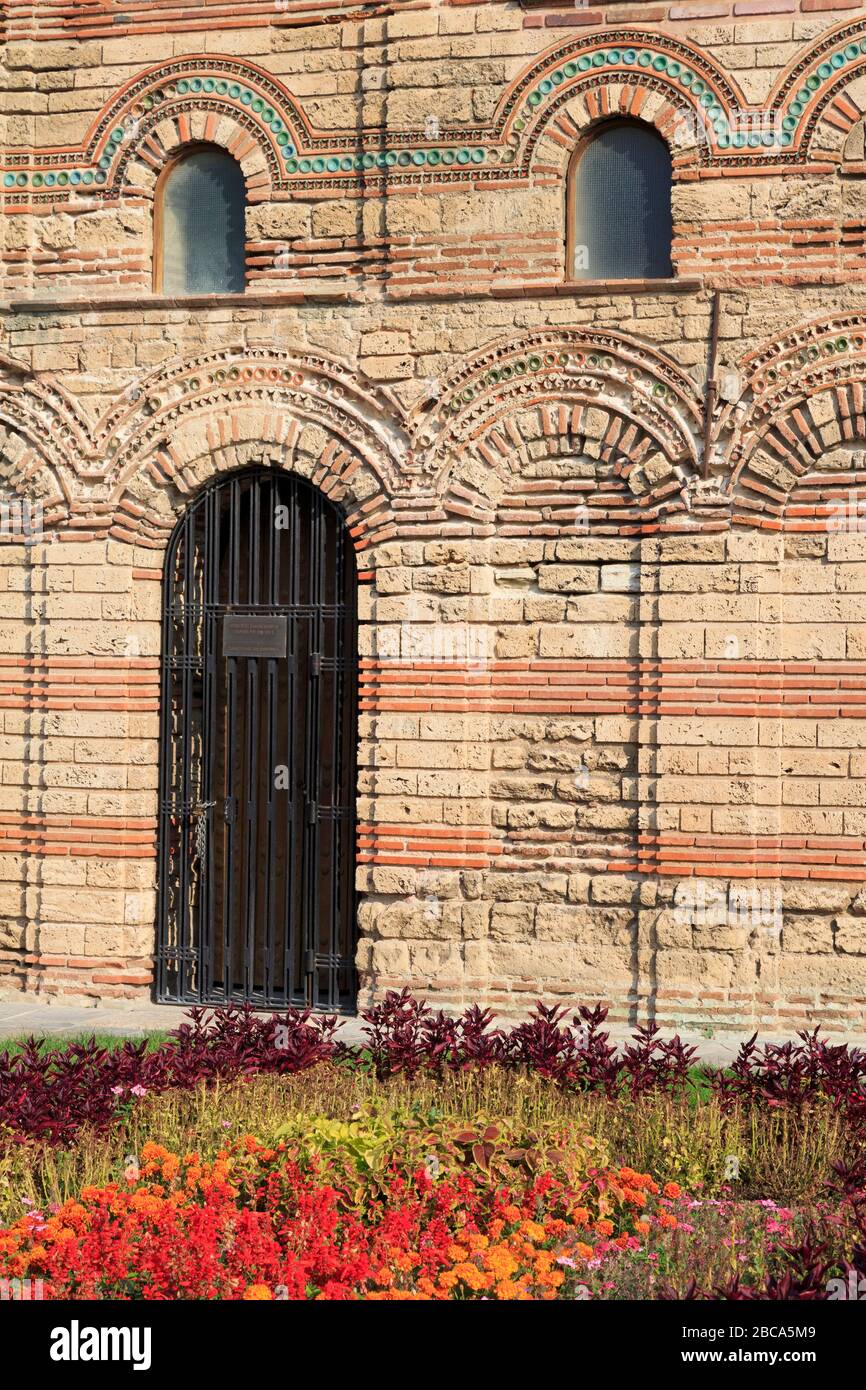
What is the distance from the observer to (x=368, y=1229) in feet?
17.2

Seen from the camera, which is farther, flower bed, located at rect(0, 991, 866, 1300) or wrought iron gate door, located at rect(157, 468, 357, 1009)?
wrought iron gate door, located at rect(157, 468, 357, 1009)

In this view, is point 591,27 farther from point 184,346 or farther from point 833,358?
point 184,346

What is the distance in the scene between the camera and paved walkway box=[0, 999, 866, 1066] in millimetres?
8766

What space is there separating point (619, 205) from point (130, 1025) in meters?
5.76

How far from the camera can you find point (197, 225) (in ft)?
33.3

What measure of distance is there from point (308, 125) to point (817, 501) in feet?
12.9

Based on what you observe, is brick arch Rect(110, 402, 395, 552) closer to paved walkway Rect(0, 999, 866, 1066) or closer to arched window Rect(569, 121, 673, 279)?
arched window Rect(569, 121, 673, 279)

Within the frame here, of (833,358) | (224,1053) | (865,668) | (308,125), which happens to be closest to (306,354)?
(308,125)

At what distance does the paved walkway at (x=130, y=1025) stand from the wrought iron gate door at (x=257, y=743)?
376mm

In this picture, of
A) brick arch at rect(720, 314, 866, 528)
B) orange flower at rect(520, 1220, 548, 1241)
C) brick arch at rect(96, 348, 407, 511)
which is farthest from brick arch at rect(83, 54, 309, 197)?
orange flower at rect(520, 1220, 548, 1241)

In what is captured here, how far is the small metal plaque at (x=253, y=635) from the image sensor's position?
9.86 m

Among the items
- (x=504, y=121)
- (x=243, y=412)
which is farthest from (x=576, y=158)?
(x=243, y=412)

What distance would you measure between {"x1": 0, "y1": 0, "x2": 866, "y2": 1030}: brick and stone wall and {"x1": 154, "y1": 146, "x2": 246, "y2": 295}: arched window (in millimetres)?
176

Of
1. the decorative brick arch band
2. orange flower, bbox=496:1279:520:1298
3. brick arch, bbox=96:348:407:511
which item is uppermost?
the decorative brick arch band
